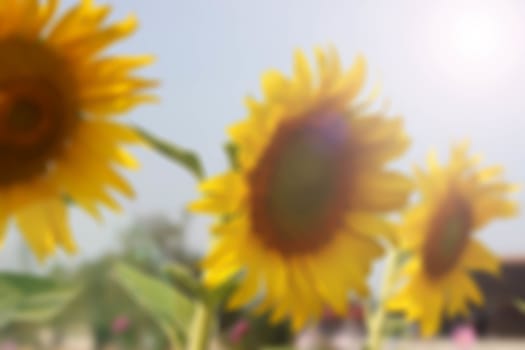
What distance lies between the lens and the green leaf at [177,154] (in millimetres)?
→ 329

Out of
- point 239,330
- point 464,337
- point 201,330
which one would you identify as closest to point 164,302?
point 201,330

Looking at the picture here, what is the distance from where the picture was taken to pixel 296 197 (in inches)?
15.2

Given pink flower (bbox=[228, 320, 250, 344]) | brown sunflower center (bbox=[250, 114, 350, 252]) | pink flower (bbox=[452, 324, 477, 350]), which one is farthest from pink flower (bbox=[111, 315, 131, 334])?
pink flower (bbox=[452, 324, 477, 350])

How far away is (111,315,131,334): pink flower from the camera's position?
521 millimetres

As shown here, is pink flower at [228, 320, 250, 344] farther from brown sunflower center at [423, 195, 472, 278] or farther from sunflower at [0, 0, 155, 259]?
sunflower at [0, 0, 155, 259]

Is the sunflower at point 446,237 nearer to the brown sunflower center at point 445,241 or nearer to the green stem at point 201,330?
the brown sunflower center at point 445,241

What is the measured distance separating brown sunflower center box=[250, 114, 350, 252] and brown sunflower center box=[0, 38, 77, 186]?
89mm

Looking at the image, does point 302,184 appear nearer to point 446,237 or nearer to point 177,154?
point 177,154

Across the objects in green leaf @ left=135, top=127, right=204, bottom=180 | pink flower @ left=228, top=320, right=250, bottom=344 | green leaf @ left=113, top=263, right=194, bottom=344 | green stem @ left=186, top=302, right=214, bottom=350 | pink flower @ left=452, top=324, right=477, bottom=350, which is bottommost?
green stem @ left=186, top=302, right=214, bottom=350

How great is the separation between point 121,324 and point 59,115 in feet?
0.78

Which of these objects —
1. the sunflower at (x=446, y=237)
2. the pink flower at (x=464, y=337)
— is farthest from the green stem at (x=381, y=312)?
the pink flower at (x=464, y=337)

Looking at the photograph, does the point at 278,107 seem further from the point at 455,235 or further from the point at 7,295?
the point at 455,235

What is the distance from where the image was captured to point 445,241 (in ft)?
1.74

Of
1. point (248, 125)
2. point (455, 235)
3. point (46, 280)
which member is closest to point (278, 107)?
point (248, 125)
